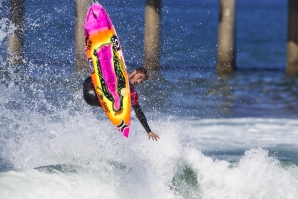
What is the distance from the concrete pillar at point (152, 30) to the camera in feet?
60.5

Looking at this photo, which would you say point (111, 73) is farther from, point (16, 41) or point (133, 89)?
point (16, 41)

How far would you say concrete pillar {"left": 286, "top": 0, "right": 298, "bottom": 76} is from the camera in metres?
18.4

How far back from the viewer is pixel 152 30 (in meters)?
18.5

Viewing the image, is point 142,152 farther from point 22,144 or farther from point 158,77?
point 158,77

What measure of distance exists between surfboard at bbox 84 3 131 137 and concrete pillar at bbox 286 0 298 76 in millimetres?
8951

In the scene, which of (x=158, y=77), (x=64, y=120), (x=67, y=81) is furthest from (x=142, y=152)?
(x=158, y=77)

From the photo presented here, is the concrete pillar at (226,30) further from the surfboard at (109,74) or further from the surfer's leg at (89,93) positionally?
the surfer's leg at (89,93)

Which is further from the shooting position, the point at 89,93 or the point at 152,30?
the point at 152,30

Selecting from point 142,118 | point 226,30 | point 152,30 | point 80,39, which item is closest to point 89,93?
point 142,118

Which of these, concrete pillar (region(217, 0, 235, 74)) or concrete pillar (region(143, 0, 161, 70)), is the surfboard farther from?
concrete pillar (region(217, 0, 235, 74))

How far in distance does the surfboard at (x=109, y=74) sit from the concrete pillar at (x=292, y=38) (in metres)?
8.95

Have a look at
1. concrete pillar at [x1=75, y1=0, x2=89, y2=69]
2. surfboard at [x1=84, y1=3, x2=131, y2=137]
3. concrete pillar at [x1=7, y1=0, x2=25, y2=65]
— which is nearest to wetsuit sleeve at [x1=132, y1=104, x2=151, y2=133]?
surfboard at [x1=84, y1=3, x2=131, y2=137]

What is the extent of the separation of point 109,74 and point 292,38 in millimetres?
9581

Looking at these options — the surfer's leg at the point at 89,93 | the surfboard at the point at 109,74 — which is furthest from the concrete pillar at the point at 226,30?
the surfer's leg at the point at 89,93
